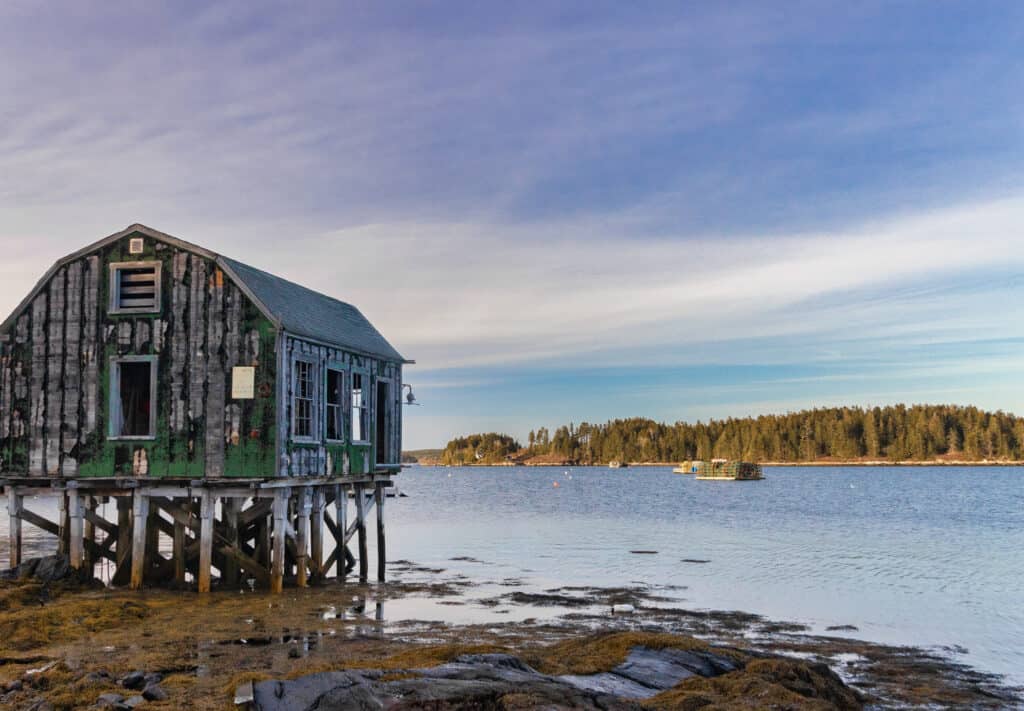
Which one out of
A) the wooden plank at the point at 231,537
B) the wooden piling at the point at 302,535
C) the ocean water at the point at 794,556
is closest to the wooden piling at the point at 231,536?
the wooden plank at the point at 231,537

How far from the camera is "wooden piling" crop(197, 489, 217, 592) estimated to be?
24812 millimetres

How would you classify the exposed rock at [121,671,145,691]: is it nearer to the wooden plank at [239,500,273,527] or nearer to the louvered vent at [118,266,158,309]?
the wooden plank at [239,500,273,527]

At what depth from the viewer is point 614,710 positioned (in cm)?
1204

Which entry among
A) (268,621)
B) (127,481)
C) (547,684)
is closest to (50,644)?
(268,621)

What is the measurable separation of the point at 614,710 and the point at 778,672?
4.54 meters

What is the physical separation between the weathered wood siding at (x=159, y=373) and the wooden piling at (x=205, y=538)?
2.94ft

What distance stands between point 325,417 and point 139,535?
5619 millimetres

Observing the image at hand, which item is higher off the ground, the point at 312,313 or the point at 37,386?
the point at 312,313

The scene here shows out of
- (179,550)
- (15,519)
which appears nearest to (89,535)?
(15,519)

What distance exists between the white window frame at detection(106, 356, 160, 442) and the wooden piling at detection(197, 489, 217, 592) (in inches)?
83.8

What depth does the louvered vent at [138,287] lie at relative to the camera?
25.2m

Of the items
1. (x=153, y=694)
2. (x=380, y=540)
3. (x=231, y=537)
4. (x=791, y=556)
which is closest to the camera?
(x=153, y=694)

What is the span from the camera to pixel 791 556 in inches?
1708

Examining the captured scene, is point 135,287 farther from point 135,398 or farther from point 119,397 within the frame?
point 135,398
